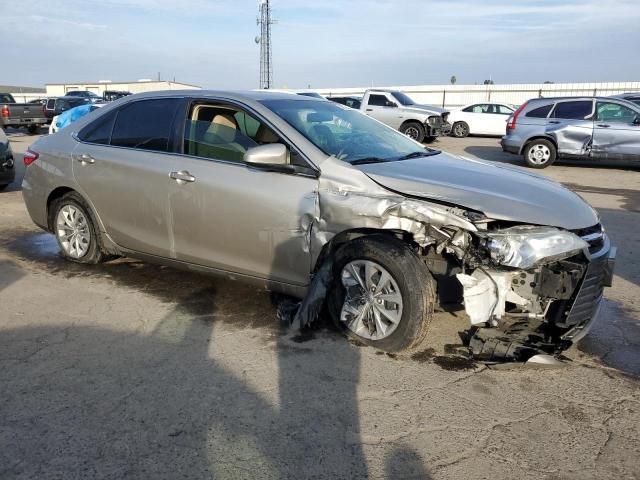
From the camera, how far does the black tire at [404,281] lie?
358 centimetres

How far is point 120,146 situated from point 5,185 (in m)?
6.25

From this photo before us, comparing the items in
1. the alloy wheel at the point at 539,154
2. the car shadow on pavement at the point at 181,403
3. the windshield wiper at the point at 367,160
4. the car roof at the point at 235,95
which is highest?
the car roof at the point at 235,95

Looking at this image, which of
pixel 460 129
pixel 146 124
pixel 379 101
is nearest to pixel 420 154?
pixel 146 124

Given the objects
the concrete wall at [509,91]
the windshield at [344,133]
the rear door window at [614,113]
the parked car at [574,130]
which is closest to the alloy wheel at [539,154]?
the parked car at [574,130]

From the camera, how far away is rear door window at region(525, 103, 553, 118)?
13.5 metres

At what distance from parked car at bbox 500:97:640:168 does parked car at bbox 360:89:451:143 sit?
4722 mm

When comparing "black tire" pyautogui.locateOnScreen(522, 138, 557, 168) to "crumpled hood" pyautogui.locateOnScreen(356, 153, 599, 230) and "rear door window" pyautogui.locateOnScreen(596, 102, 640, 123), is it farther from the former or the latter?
"crumpled hood" pyautogui.locateOnScreen(356, 153, 599, 230)

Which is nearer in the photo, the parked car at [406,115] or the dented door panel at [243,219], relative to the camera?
the dented door panel at [243,219]

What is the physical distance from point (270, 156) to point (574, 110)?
11524 millimetres

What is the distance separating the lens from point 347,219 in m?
3.81

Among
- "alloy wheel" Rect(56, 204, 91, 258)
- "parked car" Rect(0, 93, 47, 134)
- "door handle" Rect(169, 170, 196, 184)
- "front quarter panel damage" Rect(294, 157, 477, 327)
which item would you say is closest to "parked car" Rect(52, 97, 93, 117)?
"parked car" Rect(0, 93, 47, 134)

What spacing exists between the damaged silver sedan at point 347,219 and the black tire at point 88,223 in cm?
21

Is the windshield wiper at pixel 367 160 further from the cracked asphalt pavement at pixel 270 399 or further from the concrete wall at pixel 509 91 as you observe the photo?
the concrete wall at pixel 509 91

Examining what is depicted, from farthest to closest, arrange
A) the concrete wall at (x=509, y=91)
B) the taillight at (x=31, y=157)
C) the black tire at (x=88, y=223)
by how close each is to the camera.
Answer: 1. the concrete wall at (x=509, y=91)
2. the taillight at (x=31, y=157)
3. the black tire at (x=88, y=223)
